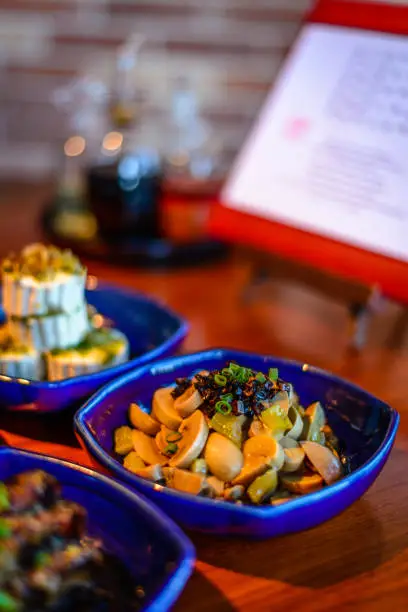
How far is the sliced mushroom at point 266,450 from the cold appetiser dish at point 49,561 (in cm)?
19

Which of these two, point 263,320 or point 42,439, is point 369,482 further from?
point 263,320

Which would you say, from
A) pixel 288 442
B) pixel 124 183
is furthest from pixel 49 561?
pixel 124 183

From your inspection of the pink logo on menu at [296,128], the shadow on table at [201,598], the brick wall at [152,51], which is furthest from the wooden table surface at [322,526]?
the brick wall at [152,51]

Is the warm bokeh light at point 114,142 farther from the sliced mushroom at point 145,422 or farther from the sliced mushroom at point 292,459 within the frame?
the sliced mushroom at point 292,459

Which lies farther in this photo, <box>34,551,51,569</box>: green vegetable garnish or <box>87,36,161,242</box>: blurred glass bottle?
<box>87,36,161,242</box>: blurred glass bottle

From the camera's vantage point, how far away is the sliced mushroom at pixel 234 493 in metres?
0.78

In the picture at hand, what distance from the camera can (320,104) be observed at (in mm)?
1428

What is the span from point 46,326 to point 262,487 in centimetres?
44

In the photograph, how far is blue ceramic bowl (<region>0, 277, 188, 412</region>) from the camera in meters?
0.95

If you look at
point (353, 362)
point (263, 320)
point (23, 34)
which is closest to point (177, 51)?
point (23, 34)

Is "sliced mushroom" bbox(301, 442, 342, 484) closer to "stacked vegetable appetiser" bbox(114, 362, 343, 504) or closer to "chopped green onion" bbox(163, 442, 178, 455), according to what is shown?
"stacked vegetable appetiser" bbox(114, 362, 343, 504)

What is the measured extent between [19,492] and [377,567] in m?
0.38

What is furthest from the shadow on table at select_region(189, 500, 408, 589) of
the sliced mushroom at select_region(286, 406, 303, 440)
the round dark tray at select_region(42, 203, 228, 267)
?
the round dark tray at select_region(42, 203, 228, 267)

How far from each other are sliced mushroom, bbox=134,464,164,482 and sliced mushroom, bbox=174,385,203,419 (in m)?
0.08
